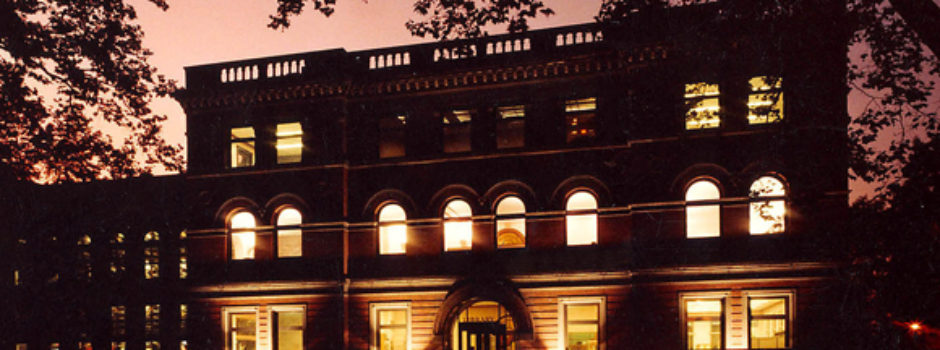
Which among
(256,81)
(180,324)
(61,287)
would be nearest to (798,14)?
(256,81)

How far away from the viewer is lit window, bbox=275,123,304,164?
21562 millimetres

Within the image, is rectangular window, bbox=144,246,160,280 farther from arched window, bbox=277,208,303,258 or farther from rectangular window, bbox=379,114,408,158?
rectangular window, bbox=379,114,408,158

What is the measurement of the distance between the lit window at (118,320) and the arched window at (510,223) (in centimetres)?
1293

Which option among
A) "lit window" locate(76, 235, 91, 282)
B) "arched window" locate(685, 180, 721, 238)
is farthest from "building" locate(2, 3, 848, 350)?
"lit window" locate(76, 235, 91, 282)

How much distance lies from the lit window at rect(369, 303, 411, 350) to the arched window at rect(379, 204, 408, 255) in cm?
158

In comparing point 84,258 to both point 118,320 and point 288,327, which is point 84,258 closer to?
point 118,320

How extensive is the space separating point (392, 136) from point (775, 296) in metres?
11.1

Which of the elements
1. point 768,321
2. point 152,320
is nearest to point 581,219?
point 768,321

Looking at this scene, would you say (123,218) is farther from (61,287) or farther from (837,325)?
(837,325)

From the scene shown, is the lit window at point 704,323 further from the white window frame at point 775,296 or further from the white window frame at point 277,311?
the white window frame at point 277,311

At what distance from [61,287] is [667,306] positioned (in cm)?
1937

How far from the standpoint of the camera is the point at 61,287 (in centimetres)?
2398

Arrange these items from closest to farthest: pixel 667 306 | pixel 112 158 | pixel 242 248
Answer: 1. pixel 112 158
2. pixel 667 306
3. pixel 242 248

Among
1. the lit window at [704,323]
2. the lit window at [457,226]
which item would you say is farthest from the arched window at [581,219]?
the lit window at [704,323]
